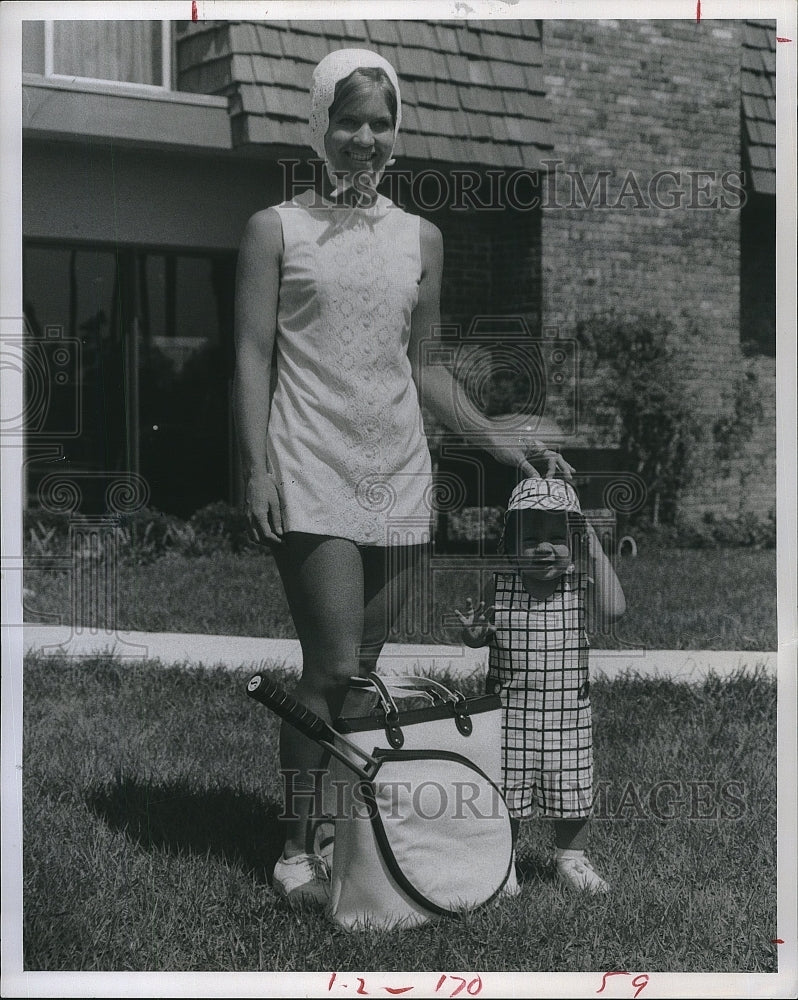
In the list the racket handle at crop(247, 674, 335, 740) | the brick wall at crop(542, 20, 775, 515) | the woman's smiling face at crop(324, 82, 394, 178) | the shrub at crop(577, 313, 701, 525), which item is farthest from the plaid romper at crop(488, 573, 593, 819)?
the shrub at crop(577, 313, 701, 525)

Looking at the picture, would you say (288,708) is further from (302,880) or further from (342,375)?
(342,375)

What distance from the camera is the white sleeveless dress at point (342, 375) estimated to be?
2.89m

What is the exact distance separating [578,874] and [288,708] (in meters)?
0.88

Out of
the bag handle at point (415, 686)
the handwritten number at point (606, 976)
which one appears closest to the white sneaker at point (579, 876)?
the handwritten number at point (606, 976)

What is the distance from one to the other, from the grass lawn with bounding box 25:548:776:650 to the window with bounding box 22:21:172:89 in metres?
1.98

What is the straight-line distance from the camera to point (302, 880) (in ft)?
9.84

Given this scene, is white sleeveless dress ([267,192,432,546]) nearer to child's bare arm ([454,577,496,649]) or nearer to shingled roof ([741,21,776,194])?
child's bare arm ([454,577,496,649])

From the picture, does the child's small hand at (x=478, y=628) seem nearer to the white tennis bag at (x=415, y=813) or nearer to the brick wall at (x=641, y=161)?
the white tennis bag at (x=415, y=813)

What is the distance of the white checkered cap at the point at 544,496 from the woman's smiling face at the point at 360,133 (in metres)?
0.84

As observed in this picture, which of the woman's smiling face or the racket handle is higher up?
the woman's smiling face

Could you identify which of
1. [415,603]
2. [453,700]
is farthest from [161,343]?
[453,700]

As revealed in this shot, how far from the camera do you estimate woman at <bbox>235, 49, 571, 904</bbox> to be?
9.44ft

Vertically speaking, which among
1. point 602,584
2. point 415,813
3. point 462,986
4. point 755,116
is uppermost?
point 755,116

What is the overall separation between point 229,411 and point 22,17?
376 cm
